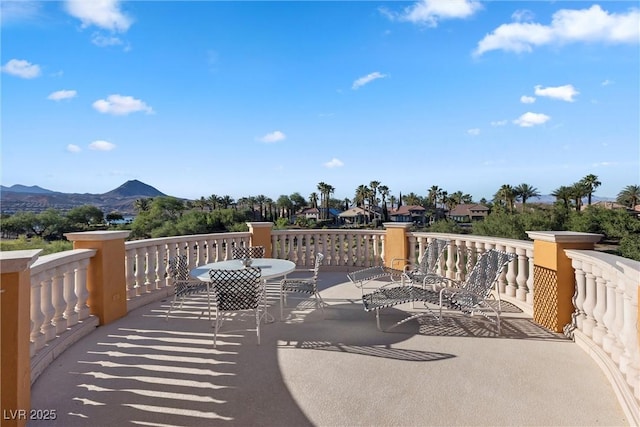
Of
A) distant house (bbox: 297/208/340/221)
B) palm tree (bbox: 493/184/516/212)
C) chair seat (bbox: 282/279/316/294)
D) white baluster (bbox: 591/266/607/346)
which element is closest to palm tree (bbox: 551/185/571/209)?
palm tree (bbox: 493/184/516/212)

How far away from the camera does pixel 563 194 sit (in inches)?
1893

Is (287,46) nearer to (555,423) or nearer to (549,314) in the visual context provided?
(549,314)

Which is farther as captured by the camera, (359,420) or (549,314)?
(549,314)

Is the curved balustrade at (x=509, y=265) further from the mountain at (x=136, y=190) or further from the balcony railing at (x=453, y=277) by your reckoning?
the mountain at (x=136, y=190)

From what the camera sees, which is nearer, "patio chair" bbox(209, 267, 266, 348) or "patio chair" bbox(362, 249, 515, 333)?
"patio chair" bbox(209, 267, 266, 348)

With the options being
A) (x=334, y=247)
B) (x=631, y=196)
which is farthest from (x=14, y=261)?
(x=631, y=196)

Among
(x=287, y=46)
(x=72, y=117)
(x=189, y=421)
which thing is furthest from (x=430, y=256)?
(x=72, y=117)

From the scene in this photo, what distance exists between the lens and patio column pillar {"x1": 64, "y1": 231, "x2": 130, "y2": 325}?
4520mm

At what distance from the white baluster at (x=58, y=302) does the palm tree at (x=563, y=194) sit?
56.3 m

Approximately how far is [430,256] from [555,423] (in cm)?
376

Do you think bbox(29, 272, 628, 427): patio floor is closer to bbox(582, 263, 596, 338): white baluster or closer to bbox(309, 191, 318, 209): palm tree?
bbox(582, 263, 596, 338): white baluster

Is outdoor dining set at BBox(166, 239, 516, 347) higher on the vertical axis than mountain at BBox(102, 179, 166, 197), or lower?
lower

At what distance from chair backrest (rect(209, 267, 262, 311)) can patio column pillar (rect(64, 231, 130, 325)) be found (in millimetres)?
1801

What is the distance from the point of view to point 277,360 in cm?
341
